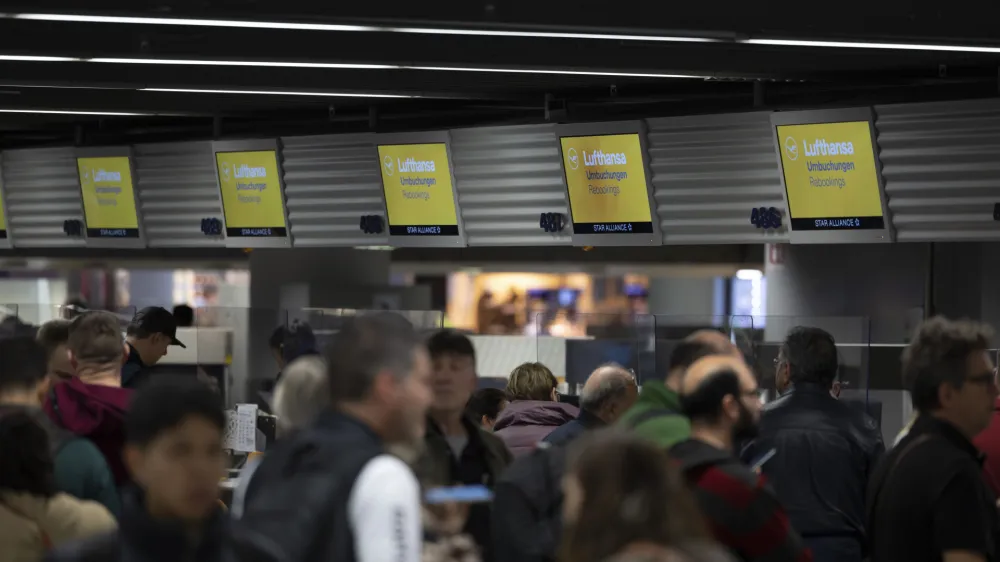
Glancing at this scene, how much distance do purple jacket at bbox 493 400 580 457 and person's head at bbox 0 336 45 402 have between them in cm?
242

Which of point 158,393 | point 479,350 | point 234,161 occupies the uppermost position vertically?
point 234,161

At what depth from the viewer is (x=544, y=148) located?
352 inches

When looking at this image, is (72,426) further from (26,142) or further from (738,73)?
(26,142)

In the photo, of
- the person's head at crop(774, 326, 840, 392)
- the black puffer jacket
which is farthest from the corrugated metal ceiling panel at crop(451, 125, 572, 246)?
the black puffer jacket

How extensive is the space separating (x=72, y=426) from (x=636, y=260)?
1306 cm

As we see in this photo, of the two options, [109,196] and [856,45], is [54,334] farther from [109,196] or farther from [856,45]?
[109,196]

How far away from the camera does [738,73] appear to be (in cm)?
707

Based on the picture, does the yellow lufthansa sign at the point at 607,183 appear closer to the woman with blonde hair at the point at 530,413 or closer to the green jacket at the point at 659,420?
the woman with blonde hair at the point at 530,413

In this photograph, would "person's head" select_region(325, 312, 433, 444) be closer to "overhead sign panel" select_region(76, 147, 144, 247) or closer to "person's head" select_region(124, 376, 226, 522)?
"person's head" select_region(124, 376, 226, 522)

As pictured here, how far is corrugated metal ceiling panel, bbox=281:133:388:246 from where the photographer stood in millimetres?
9750

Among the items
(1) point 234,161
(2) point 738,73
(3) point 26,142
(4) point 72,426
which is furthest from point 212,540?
(3) point 26,142

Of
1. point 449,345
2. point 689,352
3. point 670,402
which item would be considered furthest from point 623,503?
point 689,352

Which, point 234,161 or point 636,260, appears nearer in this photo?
point 234,161

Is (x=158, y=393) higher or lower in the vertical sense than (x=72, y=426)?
higher
